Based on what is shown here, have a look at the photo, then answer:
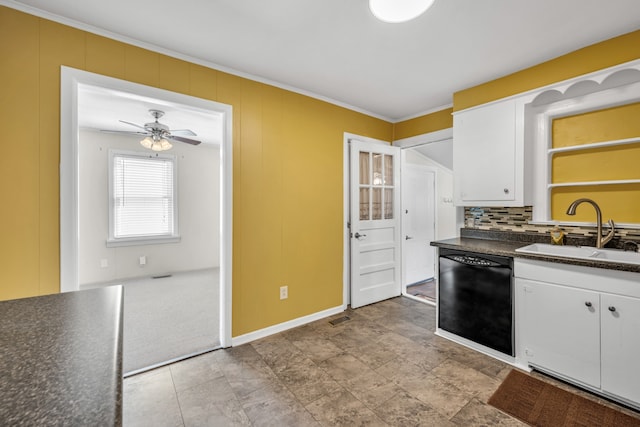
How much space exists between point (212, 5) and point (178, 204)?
4.16 m

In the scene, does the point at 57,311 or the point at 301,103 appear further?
the point at 301,103

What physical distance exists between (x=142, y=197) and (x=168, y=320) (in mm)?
2667

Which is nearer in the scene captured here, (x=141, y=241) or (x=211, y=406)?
(x=211, y=406)

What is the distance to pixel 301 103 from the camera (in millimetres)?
3031

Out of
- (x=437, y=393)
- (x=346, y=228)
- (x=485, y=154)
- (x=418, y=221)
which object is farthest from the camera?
(x=418, y=221)

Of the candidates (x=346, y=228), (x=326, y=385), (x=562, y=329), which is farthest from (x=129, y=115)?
(x=562, y=329)

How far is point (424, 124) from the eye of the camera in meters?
3.63

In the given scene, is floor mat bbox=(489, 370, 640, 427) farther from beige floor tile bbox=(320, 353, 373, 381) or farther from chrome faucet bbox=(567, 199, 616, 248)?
chrome faucet bbox=(567, 199, 616, 248)

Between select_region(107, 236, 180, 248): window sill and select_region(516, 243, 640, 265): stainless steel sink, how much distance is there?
521cm

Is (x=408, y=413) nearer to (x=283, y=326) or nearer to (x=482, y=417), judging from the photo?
(x=482, y=417)

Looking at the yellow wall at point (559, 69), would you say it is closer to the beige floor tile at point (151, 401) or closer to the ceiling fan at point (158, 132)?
the ceiling fan at point (158, 132)

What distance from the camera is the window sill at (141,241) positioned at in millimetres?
4643

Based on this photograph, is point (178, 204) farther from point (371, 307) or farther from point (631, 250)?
point (631, 250)

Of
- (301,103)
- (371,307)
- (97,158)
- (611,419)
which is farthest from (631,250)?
(97,158)
